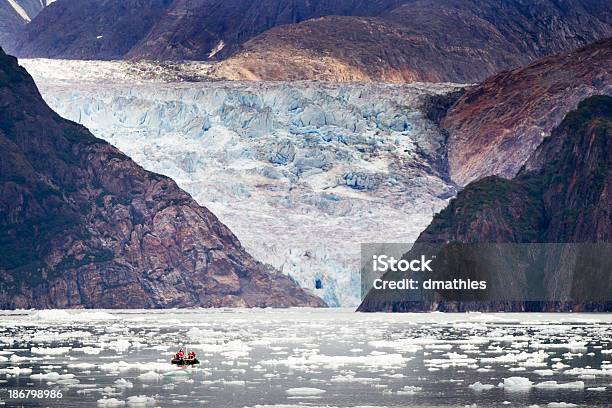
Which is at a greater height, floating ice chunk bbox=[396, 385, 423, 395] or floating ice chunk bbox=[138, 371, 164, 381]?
floating ice chunk bbox=[138, 371, 164, 381]

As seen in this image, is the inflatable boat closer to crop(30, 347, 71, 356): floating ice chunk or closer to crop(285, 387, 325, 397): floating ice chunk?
crop(30, 347, 71, 356): floating ice chunk

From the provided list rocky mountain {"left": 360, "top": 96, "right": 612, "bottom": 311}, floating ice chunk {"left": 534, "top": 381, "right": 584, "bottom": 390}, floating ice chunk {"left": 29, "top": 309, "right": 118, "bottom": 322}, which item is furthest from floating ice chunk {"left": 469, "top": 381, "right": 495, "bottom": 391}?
rocky mountain {"left": 360, "top": 96, "right": 612, "bottom": 311}

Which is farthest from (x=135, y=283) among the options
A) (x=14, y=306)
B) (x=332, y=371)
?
(x=332, y=371)

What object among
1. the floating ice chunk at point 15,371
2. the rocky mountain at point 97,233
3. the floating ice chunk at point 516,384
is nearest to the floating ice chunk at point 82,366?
the floating ice chunk at point 15,371

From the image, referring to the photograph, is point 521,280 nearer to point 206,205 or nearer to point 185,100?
point 206,205

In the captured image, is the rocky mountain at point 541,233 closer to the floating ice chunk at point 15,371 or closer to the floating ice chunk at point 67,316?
the floating ice chunk at point 67,316
